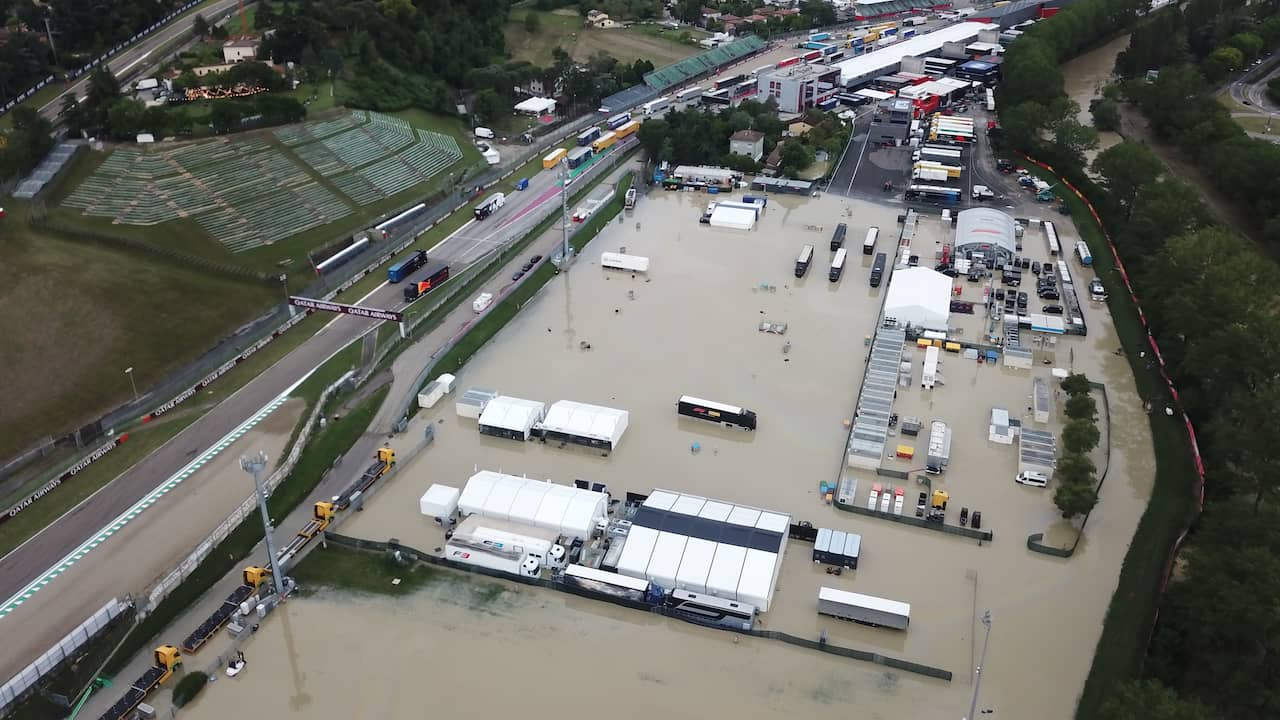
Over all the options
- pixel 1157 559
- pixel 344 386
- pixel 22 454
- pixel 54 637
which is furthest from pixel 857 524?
pixel 22 454

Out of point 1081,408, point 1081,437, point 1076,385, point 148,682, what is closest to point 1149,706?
point 1081,437

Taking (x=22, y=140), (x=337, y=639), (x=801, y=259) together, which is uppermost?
(x=22, y=140)

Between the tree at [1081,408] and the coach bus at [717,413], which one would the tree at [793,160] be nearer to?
the coach bus at [717,413]

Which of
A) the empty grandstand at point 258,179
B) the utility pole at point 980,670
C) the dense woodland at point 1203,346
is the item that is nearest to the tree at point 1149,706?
the dense woodland at point 1203,346

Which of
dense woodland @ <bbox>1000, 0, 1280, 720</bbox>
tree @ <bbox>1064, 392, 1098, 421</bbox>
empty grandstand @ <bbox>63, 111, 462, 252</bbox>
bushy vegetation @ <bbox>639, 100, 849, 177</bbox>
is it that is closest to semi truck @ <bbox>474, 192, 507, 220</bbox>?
empty grandstand @ <bbox>63, 111, 462, 252</bbox>

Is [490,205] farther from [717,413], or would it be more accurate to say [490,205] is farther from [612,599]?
[612,599]

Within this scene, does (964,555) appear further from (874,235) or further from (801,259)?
(874,235)
